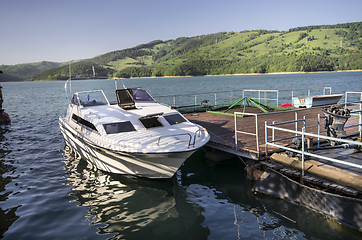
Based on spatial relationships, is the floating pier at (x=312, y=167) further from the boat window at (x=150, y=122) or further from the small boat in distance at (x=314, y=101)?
the small boat in distance at (x=314, y=101)

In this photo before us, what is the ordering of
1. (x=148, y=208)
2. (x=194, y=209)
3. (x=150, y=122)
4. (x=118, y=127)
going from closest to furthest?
(x=194, y=209)
(x=148, y=208)
(x=118, y=127)
(x=150, y=122)

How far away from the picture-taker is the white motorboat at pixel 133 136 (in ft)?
34.0

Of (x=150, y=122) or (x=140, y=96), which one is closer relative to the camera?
(x=150, y=122)

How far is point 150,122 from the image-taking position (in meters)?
12.5

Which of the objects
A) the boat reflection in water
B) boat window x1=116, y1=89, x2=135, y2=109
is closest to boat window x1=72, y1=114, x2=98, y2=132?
boat window x1=116, y1=89, x2=135, y2=109

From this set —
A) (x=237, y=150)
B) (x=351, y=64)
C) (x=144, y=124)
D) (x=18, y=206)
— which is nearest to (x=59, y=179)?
(x=18, y=206)

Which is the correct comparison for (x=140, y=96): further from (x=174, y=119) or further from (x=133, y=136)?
(x=133, y=136)

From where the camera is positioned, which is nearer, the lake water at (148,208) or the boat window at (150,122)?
the lake water at (148,208)

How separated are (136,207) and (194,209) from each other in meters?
2.05

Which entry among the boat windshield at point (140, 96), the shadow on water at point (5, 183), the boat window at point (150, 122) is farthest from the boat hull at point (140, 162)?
the boat windshield at point (140, 96)

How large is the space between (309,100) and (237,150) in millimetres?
12228

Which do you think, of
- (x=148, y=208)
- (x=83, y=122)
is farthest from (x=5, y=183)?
(x=148, y=208)

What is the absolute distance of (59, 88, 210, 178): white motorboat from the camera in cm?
1036

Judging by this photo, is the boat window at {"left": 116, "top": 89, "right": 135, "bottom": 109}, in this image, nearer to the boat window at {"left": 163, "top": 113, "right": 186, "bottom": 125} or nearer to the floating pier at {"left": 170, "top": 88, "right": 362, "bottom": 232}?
the boat window at {"left": 163, "top": 113, "right": 186, "bottom": 125}
